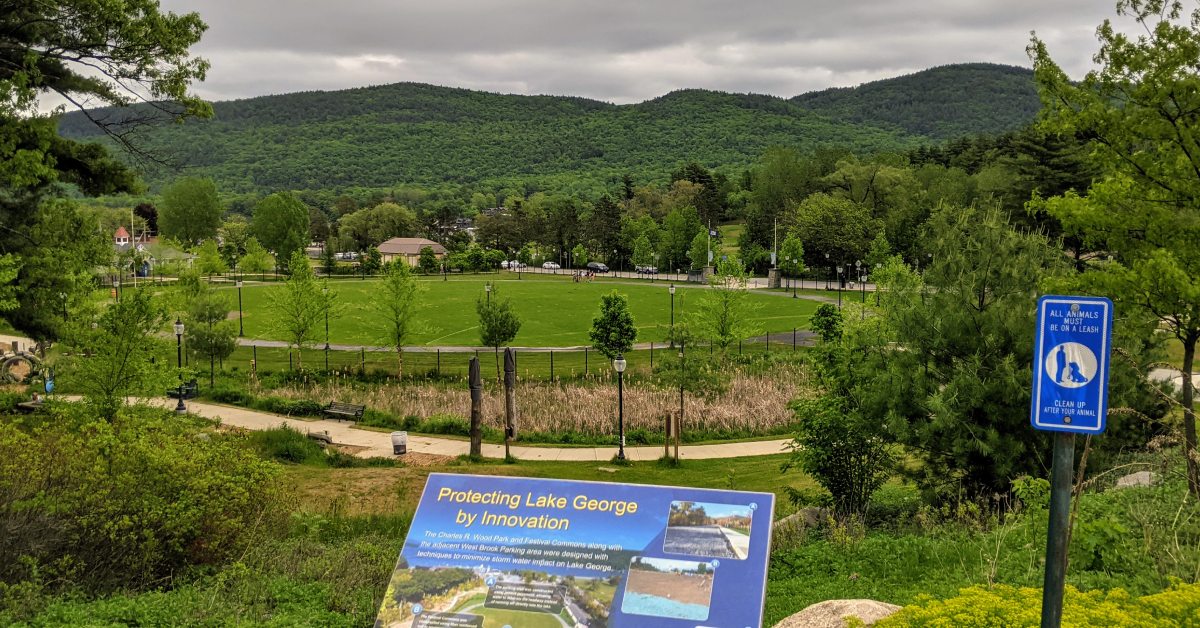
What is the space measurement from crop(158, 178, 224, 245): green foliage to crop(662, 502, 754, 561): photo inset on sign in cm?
13750

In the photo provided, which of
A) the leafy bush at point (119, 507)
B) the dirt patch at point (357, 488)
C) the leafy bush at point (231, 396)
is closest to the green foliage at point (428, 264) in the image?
the leafy bush at point (231, 396)

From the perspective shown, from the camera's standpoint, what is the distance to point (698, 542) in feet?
20.0

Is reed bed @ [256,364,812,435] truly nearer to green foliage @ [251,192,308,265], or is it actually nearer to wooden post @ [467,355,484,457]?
wooden post @ [467,355,484,457]

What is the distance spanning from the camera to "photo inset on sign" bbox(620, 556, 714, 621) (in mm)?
5773

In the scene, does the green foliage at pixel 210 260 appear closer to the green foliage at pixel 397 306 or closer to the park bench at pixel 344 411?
the green foliage at pixel 397 306

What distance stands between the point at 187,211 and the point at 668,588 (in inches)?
5510

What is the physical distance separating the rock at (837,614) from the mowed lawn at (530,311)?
3229 cm

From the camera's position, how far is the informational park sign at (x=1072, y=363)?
431 centimetres

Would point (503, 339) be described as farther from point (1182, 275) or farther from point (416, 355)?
point (1182, 275)

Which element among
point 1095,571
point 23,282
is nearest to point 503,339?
point 23,282

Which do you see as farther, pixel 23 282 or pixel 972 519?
pixel 23 282

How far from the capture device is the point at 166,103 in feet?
61.6

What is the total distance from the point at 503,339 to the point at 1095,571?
97.1 ft

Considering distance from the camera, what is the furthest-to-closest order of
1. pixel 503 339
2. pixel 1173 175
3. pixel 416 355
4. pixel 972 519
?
1. pixel 416 355
2. pixel 503 339
3. pixel 1173 175
4. pixel 972 519
